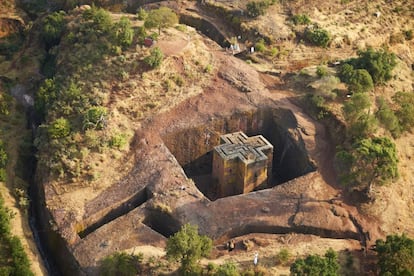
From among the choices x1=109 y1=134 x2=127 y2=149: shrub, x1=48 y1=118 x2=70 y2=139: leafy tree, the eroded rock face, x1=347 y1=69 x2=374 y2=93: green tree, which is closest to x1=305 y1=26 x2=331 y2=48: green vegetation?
x1=347 y1=69 x2=374 y2=93: green tree

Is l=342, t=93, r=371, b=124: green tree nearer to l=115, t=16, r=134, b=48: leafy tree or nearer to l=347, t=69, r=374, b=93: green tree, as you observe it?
l=347, t=69, r=374, b=93: green tree

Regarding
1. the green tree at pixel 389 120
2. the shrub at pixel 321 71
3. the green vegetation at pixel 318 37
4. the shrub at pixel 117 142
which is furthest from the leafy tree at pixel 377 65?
the shrub at pixel 117 142

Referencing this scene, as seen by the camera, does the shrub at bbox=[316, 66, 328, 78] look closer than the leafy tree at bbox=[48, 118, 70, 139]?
No

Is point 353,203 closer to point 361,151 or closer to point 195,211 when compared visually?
point 361,151

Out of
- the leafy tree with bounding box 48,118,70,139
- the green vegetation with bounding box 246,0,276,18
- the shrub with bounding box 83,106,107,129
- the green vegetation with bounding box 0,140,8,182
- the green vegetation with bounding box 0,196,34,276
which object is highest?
the green vegetation with bounding box 246,0,276,18

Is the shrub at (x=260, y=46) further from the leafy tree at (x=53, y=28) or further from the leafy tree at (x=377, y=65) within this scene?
the leafy tree at (x=53, y=28)

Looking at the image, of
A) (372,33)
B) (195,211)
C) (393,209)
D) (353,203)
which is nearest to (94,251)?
(195,211)

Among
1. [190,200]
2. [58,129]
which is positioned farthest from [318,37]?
[58,129]
